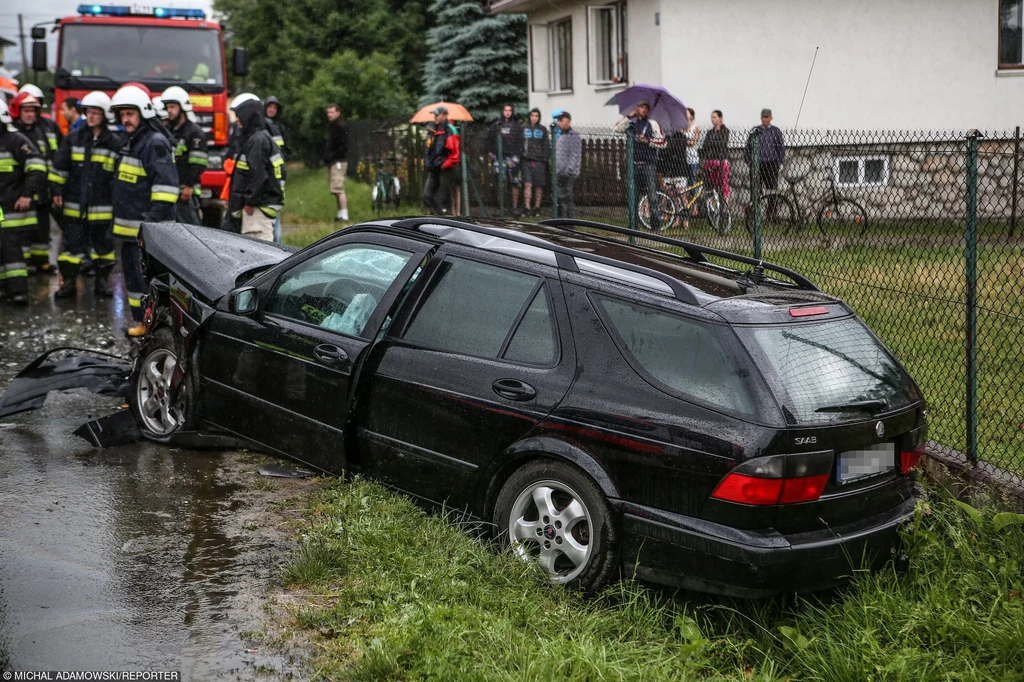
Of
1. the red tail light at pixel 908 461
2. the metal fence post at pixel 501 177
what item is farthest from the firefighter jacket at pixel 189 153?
the red tail light at pixel 908 461

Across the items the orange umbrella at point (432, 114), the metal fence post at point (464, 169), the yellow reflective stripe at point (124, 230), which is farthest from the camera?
the orange umbrella at point (432, 114)

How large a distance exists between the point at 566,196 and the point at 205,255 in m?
4.73

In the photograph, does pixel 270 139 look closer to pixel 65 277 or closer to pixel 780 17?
pixel 65 277

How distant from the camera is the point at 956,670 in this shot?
4297mm

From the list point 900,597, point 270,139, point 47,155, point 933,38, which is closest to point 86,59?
point 47,155

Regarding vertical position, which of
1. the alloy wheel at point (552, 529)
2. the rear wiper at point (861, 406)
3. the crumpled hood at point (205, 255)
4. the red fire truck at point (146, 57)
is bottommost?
the alloy wheel at point (552, 529)

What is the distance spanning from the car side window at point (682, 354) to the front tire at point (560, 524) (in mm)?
534

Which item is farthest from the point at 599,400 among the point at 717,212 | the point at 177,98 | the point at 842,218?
the point at 177,98

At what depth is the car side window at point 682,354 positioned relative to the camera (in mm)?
4172

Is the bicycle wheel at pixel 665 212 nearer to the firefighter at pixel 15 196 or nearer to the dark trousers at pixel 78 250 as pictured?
the dark trousers at pixel 78 250

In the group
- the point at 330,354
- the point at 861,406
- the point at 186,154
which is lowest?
the point at 861,406

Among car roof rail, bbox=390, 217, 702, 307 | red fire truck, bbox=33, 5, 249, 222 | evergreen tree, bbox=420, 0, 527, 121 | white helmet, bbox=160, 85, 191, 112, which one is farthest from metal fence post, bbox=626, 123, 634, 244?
evergreen tree, bbox=420, 0, 527, 121

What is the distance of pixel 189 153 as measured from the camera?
468 inches

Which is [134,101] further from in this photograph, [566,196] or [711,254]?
[711,254]
